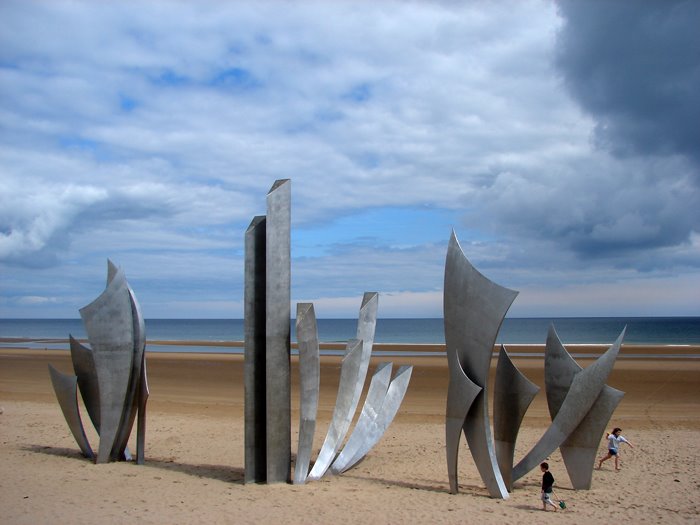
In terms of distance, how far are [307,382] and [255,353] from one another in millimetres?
997

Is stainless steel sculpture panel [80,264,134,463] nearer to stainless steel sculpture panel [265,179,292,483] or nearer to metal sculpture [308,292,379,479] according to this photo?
stainless steel sculpture panel [265,179,292,483]

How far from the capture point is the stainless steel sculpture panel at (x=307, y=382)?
10.2 meters

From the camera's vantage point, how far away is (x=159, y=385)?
24031 mm

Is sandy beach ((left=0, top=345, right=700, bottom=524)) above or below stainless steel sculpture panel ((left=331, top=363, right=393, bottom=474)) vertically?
below

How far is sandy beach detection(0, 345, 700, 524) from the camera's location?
8.77m

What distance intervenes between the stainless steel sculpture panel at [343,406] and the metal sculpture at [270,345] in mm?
729

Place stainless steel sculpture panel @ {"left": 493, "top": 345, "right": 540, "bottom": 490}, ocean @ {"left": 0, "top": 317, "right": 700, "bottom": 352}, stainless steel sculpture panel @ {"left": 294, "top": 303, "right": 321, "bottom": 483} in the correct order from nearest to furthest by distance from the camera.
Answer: stainless steel sculpture panel @ {"left": 493, "top": 345, "right": 540, "bottom": 490} < stainless steel sculpture panel @ {"left": 294, "top": 303, "right": 321, "bottom": 483} < ocean @ {"left": 0, "top": 317, "right": 700, "bottom": 352}

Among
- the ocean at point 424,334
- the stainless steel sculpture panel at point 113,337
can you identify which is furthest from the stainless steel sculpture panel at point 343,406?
the ocean at point 424,334

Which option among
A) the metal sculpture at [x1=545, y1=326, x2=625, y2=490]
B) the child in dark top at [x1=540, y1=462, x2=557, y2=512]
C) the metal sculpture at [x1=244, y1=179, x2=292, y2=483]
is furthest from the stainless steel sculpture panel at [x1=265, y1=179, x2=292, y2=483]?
the metal sculpture at [x1=545, y1=326, x2=625, y2=490]

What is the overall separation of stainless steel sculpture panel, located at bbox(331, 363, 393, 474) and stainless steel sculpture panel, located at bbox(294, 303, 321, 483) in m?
0.98

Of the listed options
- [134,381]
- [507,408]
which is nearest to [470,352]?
[507,408]

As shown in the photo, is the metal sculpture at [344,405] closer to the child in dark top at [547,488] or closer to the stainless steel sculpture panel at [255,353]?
the stainless steel sculpture panel at [255,353]

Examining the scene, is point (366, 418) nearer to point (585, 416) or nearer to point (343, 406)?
point (343, 406)

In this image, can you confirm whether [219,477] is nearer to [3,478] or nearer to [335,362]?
[3,478]
